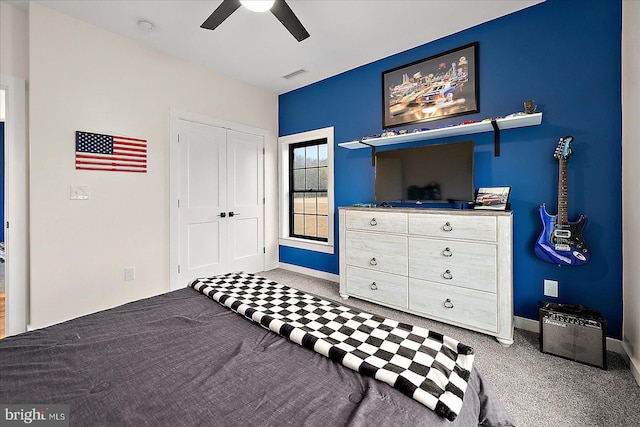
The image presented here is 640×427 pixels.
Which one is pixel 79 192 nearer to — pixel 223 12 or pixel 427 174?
pixel 223 12

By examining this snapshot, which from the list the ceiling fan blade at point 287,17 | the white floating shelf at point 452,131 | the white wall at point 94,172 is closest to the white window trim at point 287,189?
the white floating shelf at point 452,131

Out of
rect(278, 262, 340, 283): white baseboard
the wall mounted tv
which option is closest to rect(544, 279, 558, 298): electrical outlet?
the wall mounted tv

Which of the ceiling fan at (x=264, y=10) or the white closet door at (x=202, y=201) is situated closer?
the ceiling fan at (x=264, y=10)

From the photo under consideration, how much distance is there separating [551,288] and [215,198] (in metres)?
3.70

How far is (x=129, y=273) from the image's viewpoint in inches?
118

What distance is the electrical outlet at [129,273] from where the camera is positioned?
298 centimetres

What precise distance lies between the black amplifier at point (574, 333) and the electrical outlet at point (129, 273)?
3739 millimetres

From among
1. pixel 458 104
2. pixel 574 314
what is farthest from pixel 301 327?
pixel 458 104

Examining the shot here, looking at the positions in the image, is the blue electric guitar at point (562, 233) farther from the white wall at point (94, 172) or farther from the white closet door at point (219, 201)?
the white wall at point (94, 172)

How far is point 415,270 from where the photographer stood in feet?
8.89

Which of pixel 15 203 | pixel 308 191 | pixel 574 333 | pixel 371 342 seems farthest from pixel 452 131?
pixel 15 203

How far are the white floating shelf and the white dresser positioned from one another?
79 cm

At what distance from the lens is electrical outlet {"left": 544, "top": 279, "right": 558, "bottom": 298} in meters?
2.42

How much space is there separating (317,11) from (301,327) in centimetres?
261
